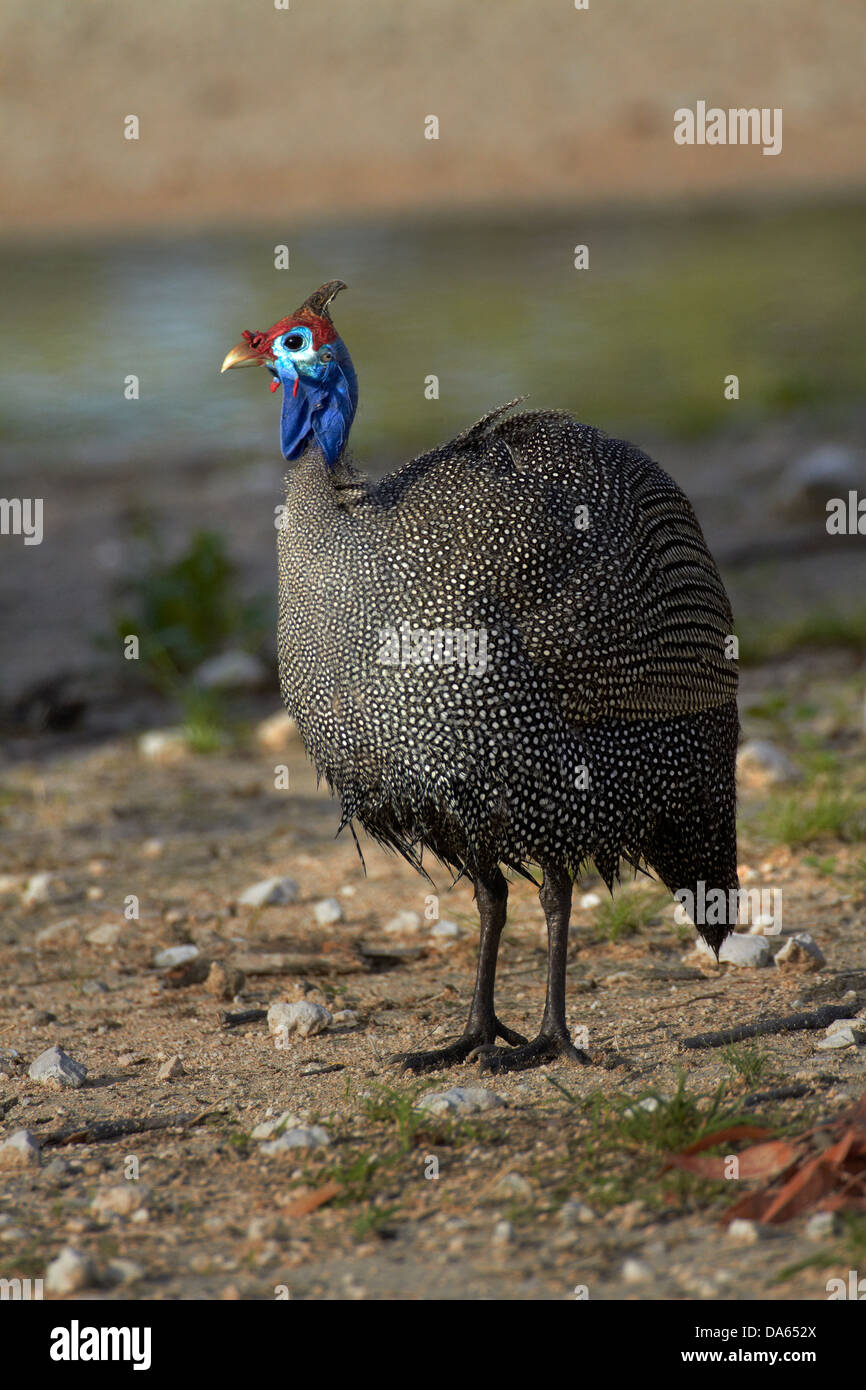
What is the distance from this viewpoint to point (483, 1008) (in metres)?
4.00

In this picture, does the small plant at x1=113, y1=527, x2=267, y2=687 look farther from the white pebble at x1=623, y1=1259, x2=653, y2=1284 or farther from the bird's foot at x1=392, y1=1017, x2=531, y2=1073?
the white pebble at x1=623, y1=1259, x2=653, y2=1284

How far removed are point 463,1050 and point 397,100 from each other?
1567 cm

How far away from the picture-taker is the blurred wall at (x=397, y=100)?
17.5 meters

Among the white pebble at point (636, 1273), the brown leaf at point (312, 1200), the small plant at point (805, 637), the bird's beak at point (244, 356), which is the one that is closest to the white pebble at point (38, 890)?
the bird's beak at point (244, 356)

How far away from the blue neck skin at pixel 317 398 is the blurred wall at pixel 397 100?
13.7 metres

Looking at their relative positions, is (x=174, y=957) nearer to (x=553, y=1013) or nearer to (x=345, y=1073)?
(x=345, y=1073)

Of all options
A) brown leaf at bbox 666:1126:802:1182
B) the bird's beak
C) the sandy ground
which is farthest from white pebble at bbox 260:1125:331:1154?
the bird's beak

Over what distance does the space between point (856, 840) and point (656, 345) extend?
8.27m

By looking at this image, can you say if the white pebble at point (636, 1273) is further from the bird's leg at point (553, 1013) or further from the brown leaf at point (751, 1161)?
the bird's leg at point (553, 1013)

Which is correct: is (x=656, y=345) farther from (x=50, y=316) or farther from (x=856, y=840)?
(x=856, y=840)

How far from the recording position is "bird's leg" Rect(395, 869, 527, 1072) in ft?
12.7

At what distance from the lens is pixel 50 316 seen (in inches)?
563

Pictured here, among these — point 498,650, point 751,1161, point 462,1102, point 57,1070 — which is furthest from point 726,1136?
point 57,1070

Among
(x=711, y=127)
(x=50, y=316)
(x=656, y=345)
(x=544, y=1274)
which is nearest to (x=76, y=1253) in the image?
(x=544, y=1274)
